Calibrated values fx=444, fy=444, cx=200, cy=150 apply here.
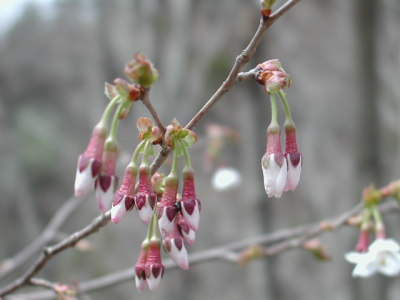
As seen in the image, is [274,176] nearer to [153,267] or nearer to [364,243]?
[153,267]

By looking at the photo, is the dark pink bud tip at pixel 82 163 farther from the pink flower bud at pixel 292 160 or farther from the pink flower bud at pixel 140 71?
the pink flower bud at pixel 292 160

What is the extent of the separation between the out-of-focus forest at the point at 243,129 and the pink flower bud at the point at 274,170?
62 centimetres

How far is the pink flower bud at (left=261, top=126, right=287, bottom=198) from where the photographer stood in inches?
27.1

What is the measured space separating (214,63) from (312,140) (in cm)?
132

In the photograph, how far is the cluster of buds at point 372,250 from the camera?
116 centimetres

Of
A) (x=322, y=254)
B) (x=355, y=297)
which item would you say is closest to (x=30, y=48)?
(x=355, y=297)

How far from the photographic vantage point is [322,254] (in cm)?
142

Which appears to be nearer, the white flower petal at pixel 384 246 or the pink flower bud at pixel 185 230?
the pink flower bud at pixel 185 230

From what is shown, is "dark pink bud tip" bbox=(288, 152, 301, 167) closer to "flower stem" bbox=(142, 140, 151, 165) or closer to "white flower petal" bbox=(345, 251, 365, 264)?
"flower stem" bbox=(142, 140, 151, 165)

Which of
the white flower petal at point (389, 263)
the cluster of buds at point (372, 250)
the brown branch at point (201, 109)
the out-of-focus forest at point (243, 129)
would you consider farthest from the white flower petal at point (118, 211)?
the white flower petal at point (389, 263)

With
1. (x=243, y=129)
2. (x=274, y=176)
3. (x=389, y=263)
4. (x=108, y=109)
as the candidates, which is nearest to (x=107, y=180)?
(x=108, y=109)

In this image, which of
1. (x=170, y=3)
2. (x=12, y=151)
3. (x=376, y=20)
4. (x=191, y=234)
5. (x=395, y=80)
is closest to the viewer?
(x=191, y=234)

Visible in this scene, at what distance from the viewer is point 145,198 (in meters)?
0.67

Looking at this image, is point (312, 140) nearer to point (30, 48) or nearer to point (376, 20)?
point (376, 20)
